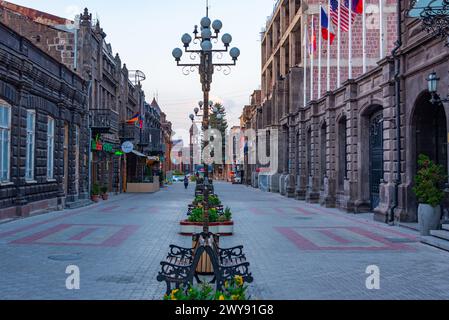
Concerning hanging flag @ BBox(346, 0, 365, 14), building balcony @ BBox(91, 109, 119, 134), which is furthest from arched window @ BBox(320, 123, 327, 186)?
building balcony @ BBox(91, 109, 119, 134)

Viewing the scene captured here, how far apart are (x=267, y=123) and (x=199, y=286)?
4499cm

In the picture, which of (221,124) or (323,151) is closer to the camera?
(323,151)

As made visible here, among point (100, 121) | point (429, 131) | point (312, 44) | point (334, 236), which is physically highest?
point (312, 44)

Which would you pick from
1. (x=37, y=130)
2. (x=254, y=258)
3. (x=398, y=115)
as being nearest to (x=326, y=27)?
(x=398, y=115)

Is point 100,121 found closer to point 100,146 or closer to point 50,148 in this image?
point 100,146

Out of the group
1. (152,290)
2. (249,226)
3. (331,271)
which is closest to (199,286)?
(152,290)

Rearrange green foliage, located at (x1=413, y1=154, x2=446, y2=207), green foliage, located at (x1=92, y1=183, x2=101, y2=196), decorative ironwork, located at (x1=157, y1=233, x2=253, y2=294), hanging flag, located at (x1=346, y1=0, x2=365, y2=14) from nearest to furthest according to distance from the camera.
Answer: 1. decorative ironwork, located at (x1=157, y1=233, x2=253, y2=294)
2. green foliage, located at (x1=413, y1=154, x2=446, y2=207)
3. hanging flag, located at (x1=346, y1=0, x2=365, y2=14)
4. green foliage, located at (x1=92, y1=183, x2=101, y2=196)

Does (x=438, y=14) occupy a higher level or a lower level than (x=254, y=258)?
higher

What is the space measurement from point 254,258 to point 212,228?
157 inches

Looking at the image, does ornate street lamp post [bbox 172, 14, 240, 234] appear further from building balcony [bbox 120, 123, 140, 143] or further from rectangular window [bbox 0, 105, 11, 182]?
building balcony [bbox 120, 123, 140, 143]

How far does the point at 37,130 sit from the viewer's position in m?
21.5

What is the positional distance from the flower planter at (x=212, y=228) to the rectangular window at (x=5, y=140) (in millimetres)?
7816

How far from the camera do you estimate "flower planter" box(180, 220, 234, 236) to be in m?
14.8
